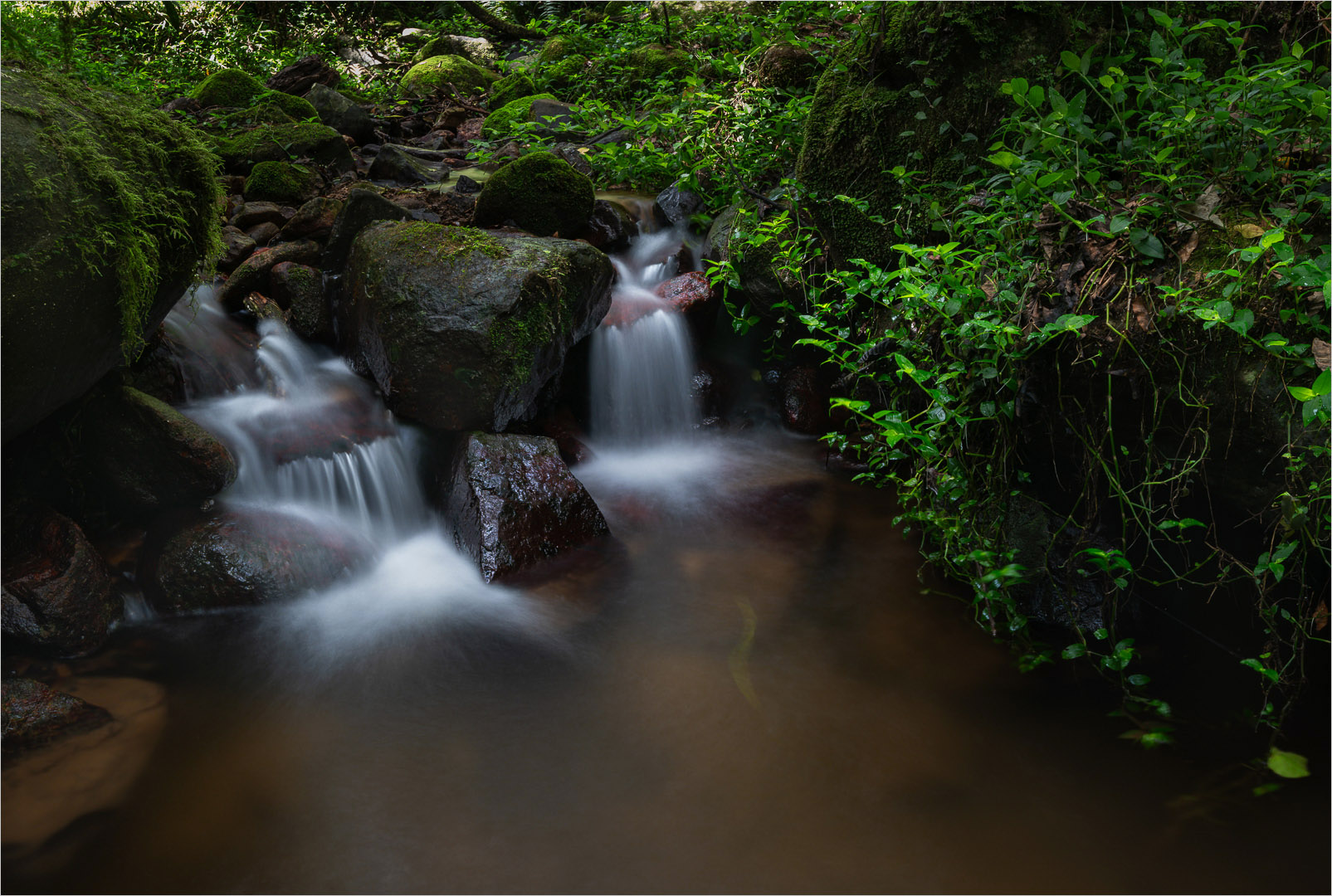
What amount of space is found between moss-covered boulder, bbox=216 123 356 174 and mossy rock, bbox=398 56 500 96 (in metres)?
4.27

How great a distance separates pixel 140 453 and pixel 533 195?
3.38 metres

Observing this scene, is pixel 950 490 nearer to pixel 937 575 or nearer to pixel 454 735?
pixel 937 575

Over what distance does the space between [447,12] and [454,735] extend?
1575 cm

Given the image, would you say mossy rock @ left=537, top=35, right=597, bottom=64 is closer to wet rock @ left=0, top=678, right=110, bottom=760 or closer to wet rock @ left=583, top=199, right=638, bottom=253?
wet rock @ left=583, top=199, right=638, bottom=253

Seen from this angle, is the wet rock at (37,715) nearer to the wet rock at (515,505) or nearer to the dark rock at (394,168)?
the wet rock at (515,505)

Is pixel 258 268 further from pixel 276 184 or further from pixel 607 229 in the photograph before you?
pixel 607 229

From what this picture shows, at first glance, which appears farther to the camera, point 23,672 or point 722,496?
point 722,496

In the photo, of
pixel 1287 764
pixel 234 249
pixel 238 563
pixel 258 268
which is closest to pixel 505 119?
pixel 234 249

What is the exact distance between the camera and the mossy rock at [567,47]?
11219 millimetres

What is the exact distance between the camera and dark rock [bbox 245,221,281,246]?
5.62 meters

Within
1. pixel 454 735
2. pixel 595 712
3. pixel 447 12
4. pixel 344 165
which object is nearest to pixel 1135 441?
pixel 595 712

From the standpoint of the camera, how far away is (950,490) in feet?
9.90

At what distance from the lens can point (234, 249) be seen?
5.41 metres

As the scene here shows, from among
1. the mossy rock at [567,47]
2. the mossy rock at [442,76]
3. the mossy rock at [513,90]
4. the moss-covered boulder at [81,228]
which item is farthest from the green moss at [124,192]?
the mossy rock at [567,47]
